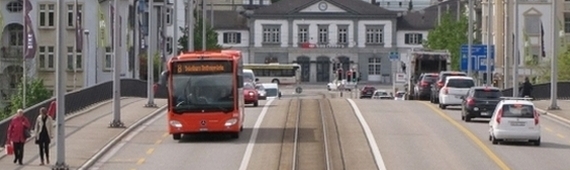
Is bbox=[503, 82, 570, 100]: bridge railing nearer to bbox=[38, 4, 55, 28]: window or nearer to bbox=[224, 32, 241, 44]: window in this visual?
bbox=[38, 4, 55, 28]: window

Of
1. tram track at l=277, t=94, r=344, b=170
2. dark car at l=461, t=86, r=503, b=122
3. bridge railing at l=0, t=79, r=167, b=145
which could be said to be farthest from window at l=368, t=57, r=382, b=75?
dark car at l=461, t=86, r=503, b=122

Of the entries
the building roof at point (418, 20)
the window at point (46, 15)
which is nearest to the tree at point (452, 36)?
the window at point (46, 15)

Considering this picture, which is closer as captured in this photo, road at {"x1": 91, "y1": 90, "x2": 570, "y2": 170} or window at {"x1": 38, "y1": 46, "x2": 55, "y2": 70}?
road at {"x1": 91, "y1": 90, "x2": 570, "y2": 170}

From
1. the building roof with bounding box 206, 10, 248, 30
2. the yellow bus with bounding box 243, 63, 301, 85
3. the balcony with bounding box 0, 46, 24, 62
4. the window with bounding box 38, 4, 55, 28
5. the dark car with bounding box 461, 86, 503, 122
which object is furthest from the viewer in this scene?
the building roof with bounding box 206, 10, 248, 30

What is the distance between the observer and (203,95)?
128 feet

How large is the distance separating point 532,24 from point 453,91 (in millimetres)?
49014

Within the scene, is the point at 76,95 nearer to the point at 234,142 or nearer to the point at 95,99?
the point at 95,99

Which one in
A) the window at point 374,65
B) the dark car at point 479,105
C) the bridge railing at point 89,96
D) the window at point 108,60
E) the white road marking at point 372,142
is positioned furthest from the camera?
the window at point 374,65

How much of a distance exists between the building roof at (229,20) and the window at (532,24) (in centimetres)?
5491

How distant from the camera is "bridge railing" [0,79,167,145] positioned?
1634 inches

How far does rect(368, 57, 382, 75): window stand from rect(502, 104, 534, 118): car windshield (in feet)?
376

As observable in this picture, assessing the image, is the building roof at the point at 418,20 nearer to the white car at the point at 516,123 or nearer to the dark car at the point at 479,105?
the dark car at the point at 479,105

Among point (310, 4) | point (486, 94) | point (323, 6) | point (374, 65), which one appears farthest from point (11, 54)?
point (374, 65)

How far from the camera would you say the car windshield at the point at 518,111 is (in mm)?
39031
